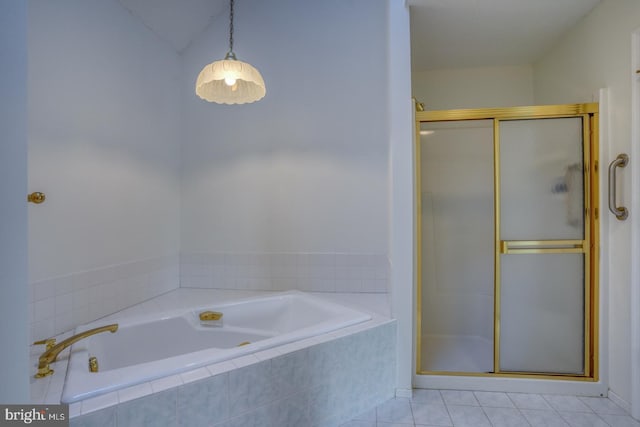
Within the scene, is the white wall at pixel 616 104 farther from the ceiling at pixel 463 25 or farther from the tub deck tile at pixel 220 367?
the tub deck tile at pixel 220 367

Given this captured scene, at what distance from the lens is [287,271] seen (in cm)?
A: 267

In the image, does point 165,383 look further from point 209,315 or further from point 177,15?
point 177,15

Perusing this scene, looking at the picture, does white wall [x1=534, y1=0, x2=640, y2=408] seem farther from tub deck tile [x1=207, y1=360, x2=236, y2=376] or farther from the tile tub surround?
tub deck tile [x1=207, y1=360, x2=236, y2=376]

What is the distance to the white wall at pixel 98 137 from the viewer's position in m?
1.64

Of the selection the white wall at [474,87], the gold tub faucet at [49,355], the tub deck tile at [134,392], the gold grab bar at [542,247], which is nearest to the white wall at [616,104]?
the gold grab bar at [542,247]

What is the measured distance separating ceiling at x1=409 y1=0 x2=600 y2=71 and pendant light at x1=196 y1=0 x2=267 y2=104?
1.04 metres

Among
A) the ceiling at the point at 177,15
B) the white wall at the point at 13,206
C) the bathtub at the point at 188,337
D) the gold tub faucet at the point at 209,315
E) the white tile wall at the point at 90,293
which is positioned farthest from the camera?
the ceiling at the point at 177,15

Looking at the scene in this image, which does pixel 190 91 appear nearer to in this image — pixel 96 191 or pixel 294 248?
pixel 96 191

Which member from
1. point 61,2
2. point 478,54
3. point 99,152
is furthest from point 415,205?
point 61,2

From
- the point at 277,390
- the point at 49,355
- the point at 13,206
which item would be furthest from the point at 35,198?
the point at 277,390

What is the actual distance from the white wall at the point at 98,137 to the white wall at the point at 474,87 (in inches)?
87.7

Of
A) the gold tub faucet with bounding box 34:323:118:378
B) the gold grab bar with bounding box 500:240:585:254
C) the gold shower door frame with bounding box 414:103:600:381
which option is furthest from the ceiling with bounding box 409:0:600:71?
the gold tub faucet with bounding box 34:323:118:378

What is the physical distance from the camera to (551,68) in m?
2.36

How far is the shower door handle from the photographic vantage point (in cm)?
168
